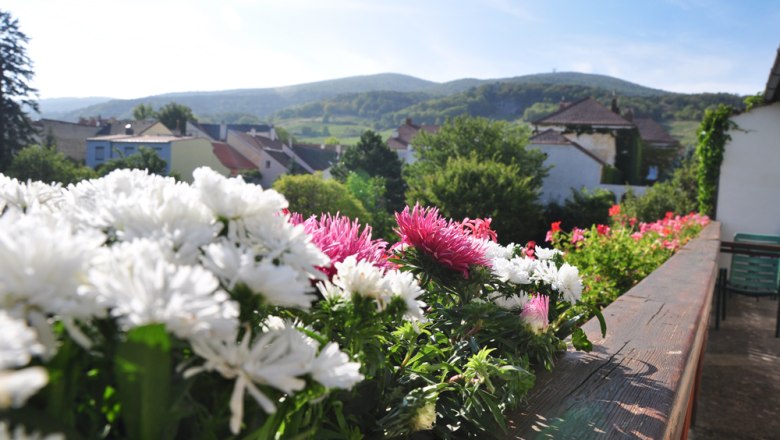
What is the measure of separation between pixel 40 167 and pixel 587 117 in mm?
32818

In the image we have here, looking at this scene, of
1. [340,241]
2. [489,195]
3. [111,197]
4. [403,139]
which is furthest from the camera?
[403,139]

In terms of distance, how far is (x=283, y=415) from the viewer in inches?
23.5

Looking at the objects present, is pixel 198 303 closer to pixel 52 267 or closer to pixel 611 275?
pixel 52 267

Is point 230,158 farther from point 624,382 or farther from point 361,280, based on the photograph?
point 361,280

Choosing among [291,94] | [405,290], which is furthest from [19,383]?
[291,94]

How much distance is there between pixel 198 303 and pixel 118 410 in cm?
14

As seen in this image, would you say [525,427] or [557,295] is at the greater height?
[557,295]

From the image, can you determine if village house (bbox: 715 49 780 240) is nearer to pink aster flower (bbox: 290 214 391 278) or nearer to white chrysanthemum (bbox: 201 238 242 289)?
pink aster flower (bbox: 290 214 391 278)

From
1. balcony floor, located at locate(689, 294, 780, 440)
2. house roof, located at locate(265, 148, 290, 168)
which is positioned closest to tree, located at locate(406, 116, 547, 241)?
balcony floor, located at locate(689, 294, 780, 440)

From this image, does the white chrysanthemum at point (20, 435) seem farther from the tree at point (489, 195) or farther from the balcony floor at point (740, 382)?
the tree at point (489, 195)

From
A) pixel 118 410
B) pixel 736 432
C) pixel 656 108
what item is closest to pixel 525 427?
pixel 118 410

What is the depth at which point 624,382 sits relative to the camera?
1335 mm

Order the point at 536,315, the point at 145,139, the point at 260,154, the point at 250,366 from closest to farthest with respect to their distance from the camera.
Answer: the point at 250,366 < the point at 536,315 < the point at 145,139 < the point at 260,154

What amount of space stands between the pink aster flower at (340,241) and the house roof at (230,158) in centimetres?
5027
